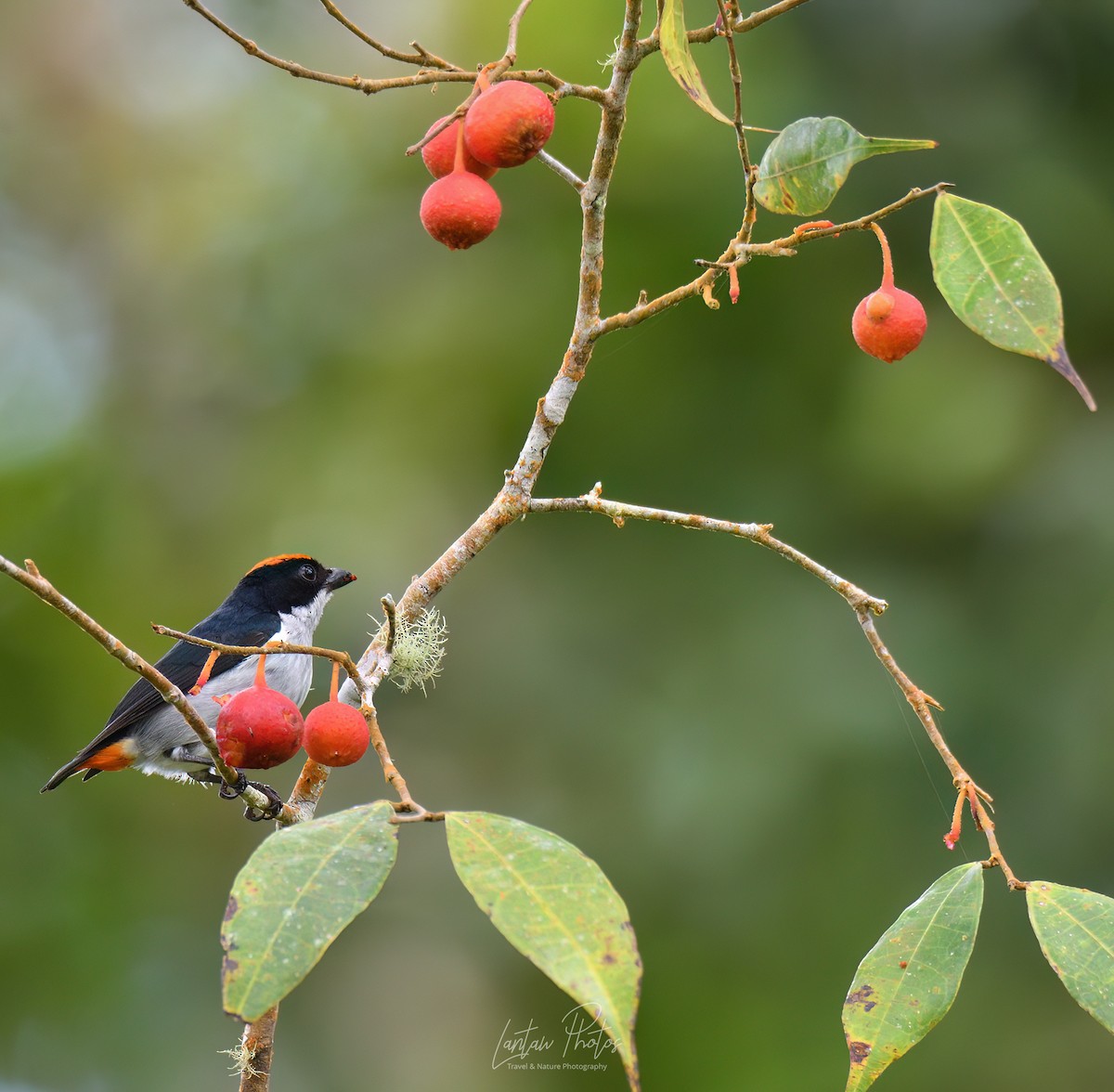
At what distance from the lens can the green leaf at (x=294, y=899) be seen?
125 cm

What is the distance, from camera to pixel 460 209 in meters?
1.59

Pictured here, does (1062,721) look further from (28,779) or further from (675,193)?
(28,779)

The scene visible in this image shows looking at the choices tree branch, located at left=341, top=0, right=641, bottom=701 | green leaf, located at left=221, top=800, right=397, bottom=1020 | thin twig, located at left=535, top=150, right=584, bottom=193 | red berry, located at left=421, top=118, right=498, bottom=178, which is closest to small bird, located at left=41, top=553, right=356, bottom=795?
tree branch, located at left=341, top=0, right=641, bottom=701

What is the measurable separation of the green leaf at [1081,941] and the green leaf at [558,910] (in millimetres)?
554

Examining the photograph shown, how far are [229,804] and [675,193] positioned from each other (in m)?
3.89

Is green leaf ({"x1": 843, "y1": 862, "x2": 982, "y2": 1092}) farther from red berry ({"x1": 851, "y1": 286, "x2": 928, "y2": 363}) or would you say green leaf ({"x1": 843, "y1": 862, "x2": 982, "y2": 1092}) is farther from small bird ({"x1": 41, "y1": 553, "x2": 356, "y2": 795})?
small bird ({"x1": 41, "y1": 553, "x2": 356, "y2": 795})

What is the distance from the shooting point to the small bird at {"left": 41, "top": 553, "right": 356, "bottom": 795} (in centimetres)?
394

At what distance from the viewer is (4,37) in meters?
7.75

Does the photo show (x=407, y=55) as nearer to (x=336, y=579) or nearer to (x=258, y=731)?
(x=258, y=731)

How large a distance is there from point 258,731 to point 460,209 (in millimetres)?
755

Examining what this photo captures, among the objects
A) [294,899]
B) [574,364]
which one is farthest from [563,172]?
[294,899]

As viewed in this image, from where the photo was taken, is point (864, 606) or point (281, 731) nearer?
point (281, 731)

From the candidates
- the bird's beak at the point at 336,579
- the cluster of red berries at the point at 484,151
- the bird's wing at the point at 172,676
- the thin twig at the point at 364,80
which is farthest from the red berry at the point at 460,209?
the bird's beak at the point at 336,579

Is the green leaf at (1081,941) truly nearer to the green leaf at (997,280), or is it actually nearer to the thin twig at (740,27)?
the green leaf at (997,280)
